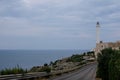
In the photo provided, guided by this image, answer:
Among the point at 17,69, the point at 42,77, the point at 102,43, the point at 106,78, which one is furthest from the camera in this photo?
the point at 102,43

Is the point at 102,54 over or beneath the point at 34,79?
over

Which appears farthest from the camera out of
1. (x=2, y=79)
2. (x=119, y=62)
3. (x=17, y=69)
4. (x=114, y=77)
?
(x=17, y=69)

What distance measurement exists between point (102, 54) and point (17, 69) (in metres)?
9.19

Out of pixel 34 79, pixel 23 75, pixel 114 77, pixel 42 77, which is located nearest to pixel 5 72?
pixel 23 75

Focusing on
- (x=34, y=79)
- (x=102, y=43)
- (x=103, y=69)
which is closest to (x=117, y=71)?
(x=103, y=69)

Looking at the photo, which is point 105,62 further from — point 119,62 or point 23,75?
point 119,62

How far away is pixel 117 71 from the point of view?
2416 cm

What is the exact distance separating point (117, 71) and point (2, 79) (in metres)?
11.9

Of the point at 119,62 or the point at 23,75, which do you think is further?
the point at 23,75

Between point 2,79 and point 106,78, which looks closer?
point 2,79

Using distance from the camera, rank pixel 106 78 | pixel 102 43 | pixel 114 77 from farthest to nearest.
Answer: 1. pixel 102 43
2. pixel 106 78
3. pixel 114 77

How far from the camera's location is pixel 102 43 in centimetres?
11669

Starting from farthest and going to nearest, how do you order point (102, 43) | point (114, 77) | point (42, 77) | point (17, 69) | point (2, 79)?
point (102, 43) < point (42, 77) < point (17, 69) < point (2, 79) < point (114, 77)

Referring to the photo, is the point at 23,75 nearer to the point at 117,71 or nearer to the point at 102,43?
the point at 117,71
